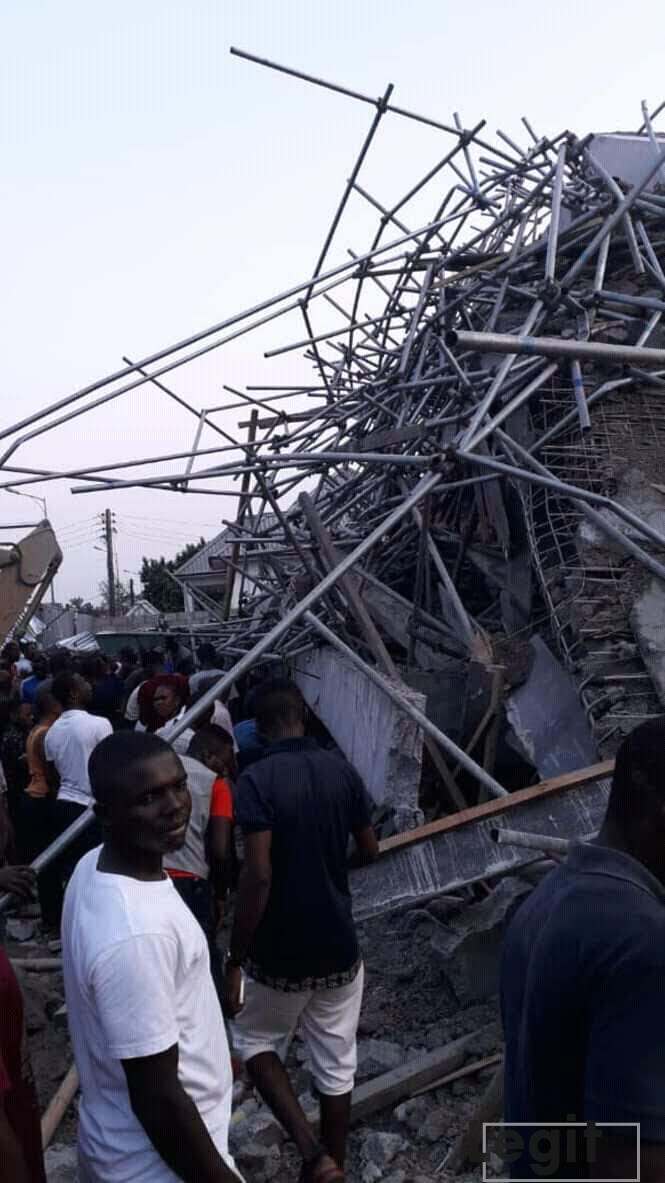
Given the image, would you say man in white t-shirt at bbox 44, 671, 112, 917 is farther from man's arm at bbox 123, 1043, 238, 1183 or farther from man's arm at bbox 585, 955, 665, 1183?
man's arm at bbox 585, 955, 665, 1183

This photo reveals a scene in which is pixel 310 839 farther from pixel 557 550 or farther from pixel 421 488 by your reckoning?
pixel 557 550

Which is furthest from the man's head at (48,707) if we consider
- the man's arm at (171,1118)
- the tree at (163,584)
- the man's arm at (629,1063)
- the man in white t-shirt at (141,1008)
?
the tree at (163,584)

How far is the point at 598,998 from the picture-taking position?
4.95ft

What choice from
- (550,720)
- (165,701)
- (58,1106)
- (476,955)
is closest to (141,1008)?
(58,1106)

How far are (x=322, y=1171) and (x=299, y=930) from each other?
2.40 ft

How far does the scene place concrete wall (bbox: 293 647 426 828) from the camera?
552 cm

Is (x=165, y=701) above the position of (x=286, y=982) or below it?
above

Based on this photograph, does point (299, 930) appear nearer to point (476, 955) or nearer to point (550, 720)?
point (476, 955)

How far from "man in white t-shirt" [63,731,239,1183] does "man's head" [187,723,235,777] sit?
221cm

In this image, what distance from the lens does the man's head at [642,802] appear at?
1.76m

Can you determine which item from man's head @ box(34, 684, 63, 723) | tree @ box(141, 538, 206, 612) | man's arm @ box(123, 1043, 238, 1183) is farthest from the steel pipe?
tree @ box(141, 538, 206, 612)

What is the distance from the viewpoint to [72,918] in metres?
2.15

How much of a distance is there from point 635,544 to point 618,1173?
460 centimetres

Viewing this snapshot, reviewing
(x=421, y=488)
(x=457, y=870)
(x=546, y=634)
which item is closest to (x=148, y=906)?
(x=457, y=870)
